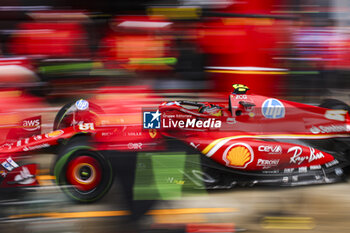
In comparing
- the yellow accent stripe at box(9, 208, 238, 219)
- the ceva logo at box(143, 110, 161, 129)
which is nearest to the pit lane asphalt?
the yellow accent stripe at box(9, 208, 238, 219)

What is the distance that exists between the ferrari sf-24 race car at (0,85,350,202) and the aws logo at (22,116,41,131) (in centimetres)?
14

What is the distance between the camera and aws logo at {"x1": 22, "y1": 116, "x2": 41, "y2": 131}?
9.61 feet

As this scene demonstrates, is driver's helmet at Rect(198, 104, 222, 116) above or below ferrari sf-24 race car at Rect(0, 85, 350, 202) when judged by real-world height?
above

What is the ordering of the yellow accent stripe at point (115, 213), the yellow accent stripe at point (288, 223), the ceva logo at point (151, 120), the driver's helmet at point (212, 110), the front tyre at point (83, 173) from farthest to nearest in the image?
the driver's helmet at point (212, 110), the ceva logo at point (151, 120), the front tyre at point (83, 173), the yellow accent stripe at point (288, 223), the yellow accent stripe at point (115, 213)

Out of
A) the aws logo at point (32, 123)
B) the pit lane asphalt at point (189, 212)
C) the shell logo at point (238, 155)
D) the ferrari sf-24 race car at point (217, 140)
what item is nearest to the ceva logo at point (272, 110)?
the ferrari sf-24 race car at point (217, 140)

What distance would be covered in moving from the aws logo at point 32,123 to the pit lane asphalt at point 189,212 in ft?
1.11

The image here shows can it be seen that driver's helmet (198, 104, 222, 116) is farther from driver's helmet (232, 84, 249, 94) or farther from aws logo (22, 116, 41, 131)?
aws logo (22, 116, 41, 131)

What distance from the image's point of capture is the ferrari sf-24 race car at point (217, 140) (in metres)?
2.60

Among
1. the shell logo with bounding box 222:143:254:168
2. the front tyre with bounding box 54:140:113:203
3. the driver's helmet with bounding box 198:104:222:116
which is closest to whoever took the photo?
the front tyre with bounding box 54:140:113:203

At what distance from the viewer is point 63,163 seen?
2576 millimetres

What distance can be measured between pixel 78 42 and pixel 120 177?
103 inches

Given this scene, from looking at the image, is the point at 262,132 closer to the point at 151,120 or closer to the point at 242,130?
the point at 242,130

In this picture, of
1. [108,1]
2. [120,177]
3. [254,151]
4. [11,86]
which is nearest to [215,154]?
[254,151]

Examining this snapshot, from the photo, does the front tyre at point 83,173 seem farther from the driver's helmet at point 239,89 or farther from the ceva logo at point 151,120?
the driver's helmet at point 239,89
